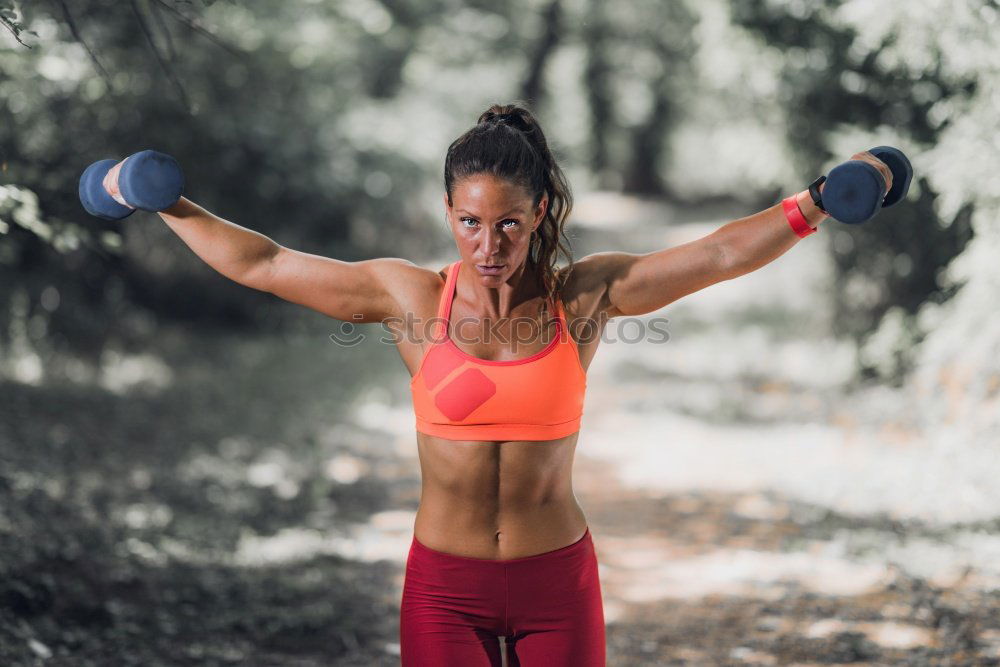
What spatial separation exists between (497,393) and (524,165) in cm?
63

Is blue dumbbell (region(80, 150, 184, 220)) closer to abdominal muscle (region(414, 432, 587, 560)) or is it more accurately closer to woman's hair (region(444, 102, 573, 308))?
woman's hair (region(444, 102, 573, 308))

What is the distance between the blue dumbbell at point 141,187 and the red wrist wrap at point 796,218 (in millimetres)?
1695

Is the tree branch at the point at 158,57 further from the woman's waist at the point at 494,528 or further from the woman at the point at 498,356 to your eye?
the woman's waist at the point at 494,528

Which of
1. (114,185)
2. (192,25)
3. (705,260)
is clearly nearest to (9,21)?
(192,25)

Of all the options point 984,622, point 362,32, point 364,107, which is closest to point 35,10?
point 984,622

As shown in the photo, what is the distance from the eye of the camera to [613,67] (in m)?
28.5

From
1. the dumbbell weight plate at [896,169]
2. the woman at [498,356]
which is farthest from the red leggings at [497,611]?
the dumbbell weight plate at [896,169]

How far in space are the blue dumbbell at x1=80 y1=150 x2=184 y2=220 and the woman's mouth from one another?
0.85 meters

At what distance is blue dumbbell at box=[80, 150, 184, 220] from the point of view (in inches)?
107

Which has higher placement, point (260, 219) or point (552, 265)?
point (260, 219)

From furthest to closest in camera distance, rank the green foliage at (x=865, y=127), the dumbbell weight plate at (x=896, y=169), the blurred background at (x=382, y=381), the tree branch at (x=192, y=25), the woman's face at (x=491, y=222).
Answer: the green foliage at (x=865, y=127), the blurred background at (x=382, y=381), the tree branch at (x=192, y=25), the dumbbell weight plate at (x=896, y=169), the woman's face at (x=491, y=222)

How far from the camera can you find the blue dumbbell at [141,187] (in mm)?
2725

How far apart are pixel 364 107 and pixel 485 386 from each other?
43.5ft

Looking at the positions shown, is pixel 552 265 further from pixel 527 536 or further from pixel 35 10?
pixel 35 10
